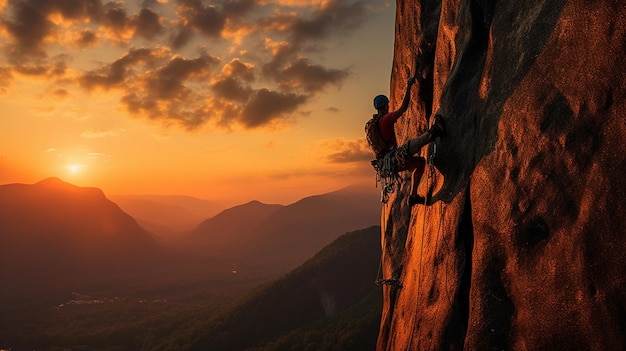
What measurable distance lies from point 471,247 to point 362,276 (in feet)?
335

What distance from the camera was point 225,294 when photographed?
152 metres

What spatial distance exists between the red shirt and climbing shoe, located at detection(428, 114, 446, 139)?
1.16 m

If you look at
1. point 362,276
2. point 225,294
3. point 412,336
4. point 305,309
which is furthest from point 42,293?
point 412,336

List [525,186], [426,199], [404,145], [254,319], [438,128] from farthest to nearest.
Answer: [254,319]
[426,199]
[404,145]
[438,128]
[525,186]

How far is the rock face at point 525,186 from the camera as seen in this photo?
4520 mm

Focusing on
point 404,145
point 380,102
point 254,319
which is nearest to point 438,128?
point 404,145

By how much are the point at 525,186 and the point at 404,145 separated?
3.30m

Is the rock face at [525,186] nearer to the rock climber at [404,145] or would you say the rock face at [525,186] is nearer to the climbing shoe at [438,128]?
the climbing shoe at [438,128]

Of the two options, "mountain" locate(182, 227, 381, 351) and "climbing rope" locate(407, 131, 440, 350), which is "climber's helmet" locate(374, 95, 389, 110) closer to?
"climbing rope" locate(407, 131, 440, 350)

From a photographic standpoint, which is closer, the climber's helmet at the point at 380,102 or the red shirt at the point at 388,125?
the red shirt at the point at 388,125

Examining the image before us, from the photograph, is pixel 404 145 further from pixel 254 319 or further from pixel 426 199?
pixel 254 319

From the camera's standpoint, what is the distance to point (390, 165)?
363 inches

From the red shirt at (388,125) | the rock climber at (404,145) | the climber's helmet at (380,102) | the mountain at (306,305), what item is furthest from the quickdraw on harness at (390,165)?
the mountain at (306,305)

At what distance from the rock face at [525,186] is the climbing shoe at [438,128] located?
14 cm
